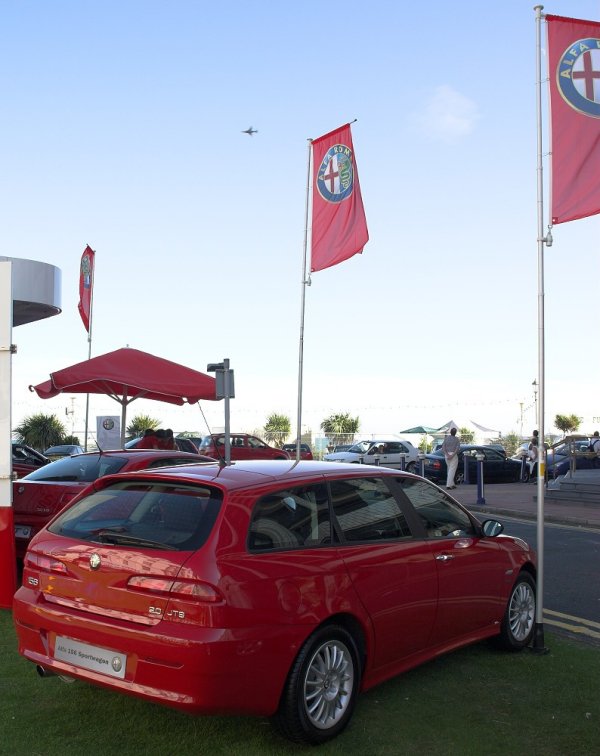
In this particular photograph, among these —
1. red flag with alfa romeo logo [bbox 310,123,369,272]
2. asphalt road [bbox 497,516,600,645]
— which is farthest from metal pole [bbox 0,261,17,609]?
red flag with alfa romeo logo [bbox 310,123,369,272]

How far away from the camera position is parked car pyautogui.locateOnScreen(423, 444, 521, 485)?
2639cm

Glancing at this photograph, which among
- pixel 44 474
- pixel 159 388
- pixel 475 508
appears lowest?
pixel 475 508

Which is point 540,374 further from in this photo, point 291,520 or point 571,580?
point 571,580

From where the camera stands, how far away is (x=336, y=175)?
18.5m

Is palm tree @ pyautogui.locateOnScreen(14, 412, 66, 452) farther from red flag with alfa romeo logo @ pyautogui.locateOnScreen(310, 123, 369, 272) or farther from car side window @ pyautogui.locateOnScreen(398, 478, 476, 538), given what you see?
car side window @ pyautogui.locateOnScreen(398, 478, 476, 538)

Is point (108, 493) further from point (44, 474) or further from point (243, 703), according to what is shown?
point (44, 474)

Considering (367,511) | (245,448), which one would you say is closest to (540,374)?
(367,511)

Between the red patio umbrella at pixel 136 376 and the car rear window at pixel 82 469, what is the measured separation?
9.45 feet

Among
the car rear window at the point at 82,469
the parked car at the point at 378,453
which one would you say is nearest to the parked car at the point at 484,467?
the parked car at the point at 378,453

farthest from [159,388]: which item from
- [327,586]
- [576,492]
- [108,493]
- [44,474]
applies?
[576,492]

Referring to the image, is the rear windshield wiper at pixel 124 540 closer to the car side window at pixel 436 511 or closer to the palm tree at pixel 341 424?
the car side window at pixel 436 511

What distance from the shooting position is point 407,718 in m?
4.77

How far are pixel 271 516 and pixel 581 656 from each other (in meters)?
3.06

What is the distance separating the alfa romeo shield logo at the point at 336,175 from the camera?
18250 millimetres
